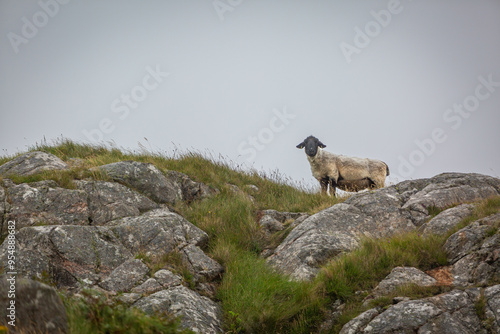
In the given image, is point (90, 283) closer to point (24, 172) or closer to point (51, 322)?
point (51, 322)

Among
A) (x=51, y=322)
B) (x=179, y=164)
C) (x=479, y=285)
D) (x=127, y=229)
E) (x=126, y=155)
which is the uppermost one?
(x=126, y=155)

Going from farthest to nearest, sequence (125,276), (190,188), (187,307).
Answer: (190,188)
(125,276)
(187,307)

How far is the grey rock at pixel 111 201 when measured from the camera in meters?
8.96

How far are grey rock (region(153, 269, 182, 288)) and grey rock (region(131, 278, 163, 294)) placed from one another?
88mm

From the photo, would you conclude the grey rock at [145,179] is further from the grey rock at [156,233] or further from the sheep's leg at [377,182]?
the sheep's leg at [377,182]

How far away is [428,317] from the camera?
223 inches

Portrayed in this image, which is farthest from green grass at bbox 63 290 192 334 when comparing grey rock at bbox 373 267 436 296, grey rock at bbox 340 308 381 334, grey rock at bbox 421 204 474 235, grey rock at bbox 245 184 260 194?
grey rock at bbox 245 184 260 194

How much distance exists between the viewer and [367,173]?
1559cm

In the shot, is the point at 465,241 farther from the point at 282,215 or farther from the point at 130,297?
the point at 130,297

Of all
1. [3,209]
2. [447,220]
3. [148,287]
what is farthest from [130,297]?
[447,220]

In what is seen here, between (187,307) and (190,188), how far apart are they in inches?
213

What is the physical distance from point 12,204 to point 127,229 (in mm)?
2565

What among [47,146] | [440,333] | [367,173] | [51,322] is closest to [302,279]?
[440,333]

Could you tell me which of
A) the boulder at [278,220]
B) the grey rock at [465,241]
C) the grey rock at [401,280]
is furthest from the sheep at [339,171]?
the grey rock at [401,280]
